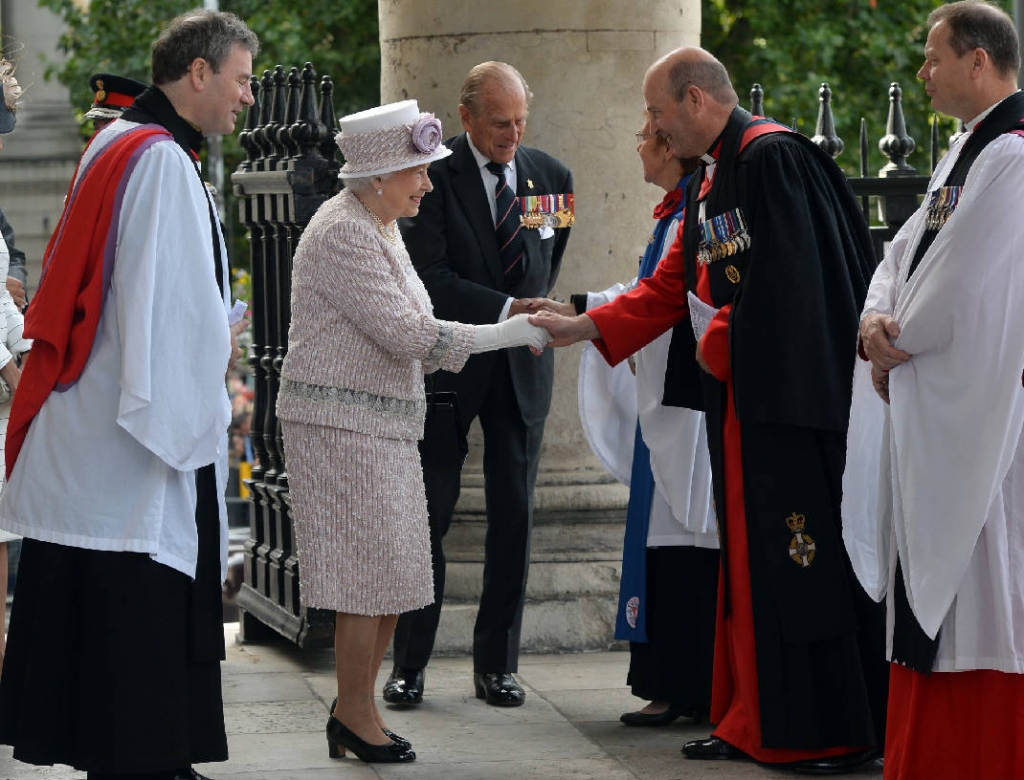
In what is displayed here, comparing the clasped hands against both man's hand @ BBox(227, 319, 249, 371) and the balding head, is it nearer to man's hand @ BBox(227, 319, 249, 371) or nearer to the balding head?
the balding head

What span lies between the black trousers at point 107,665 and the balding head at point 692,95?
1.96m

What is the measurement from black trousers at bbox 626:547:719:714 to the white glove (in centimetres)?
89

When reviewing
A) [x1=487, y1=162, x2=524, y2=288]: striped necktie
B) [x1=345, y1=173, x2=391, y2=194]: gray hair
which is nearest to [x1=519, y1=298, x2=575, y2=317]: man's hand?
[x1=487, y1=162, x2=524, y2=288]: striped necktie

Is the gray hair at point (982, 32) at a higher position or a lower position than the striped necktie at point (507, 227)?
higher

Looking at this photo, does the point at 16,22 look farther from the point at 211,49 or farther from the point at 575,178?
the point at 211,49

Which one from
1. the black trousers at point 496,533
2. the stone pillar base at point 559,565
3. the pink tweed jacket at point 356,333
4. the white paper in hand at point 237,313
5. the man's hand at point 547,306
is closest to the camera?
the white paper in hand at point 237,313

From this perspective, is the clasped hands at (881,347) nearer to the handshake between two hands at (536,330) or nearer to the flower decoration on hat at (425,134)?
the handshake between two hands at (536,330)

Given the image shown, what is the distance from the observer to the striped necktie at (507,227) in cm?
628

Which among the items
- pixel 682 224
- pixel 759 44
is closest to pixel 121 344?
pixel 682 224

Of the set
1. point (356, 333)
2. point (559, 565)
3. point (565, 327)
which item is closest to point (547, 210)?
point (565, 327)

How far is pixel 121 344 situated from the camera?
460 centimetres

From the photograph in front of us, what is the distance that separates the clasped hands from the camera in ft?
15.5

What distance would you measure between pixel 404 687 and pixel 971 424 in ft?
7.80

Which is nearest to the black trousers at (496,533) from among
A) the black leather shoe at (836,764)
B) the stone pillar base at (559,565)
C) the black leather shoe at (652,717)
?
the black leather shoe at (652,717)
